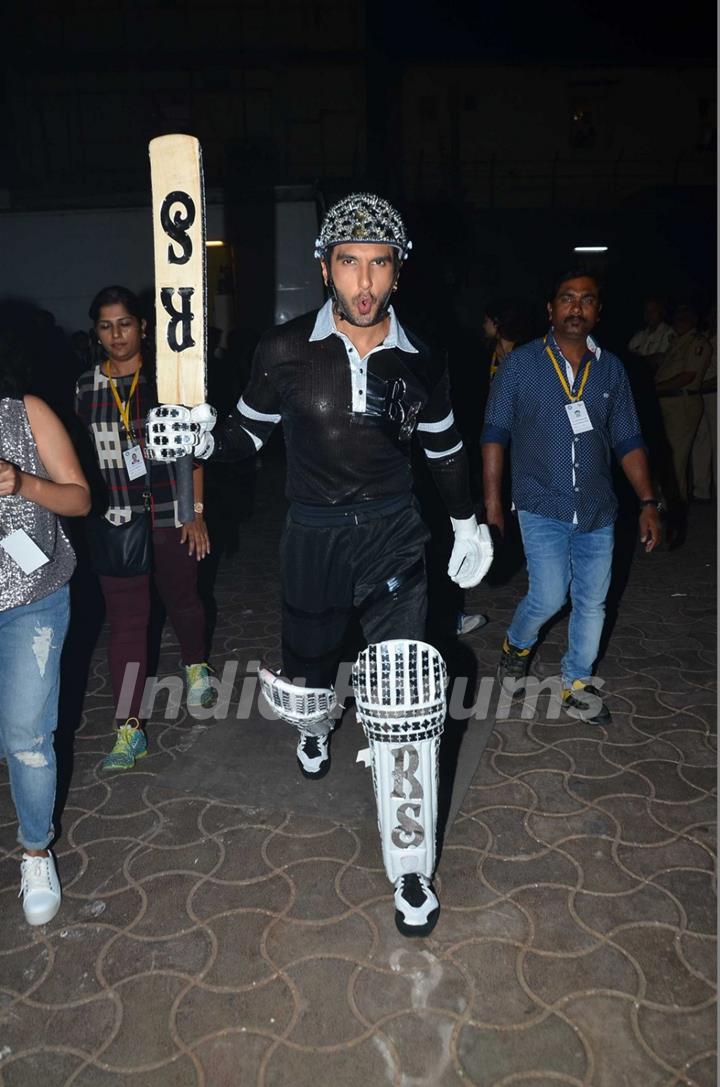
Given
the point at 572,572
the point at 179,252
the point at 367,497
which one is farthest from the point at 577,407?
the point at 179,252

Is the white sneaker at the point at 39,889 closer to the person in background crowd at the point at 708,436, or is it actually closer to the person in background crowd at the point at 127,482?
the person in background crowd at the point at 127,482

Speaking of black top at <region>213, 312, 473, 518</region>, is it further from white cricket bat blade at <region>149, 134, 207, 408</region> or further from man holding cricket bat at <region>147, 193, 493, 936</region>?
white cricket bat blade at <region>149, 134, 207, 408</region>

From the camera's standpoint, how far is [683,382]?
8.79 metres

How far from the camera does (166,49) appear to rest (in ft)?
67.6

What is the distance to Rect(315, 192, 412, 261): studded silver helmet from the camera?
278 cm

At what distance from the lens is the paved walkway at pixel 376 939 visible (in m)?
2.26

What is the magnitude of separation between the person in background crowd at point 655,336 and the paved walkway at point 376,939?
274 inches

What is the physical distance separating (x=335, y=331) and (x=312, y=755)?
2001mm

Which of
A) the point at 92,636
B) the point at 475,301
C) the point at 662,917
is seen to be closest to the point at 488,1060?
the point at 662,917

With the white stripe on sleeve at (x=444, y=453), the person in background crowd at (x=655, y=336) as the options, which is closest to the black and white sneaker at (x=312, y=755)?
the white stripe on sleeve at (x=444, y=453)

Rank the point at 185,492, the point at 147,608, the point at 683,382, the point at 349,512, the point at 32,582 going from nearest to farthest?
the point at 32,582 → the point at 185,492 → the point at 349,512 → the point at 147,608 → the point at 683,382

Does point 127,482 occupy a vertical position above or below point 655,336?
below

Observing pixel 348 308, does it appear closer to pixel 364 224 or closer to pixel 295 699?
pixel 364 224

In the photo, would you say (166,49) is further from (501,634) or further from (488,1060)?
(488,1060)
